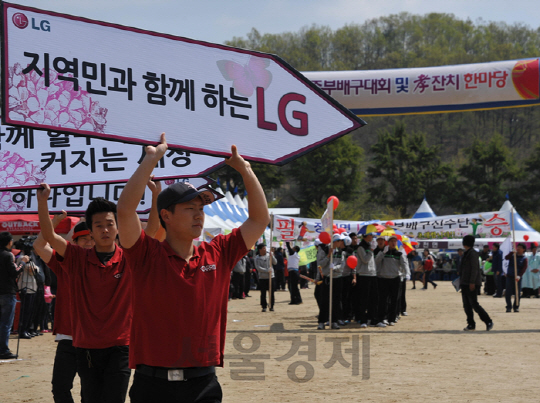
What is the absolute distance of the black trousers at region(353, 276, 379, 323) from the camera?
14.9 metres

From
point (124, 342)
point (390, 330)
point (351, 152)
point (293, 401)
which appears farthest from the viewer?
point (351, 152)

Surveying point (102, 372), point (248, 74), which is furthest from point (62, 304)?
point (248, 74)

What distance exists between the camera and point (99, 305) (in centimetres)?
461

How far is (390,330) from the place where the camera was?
14.3m

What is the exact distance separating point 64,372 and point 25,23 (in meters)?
2.69

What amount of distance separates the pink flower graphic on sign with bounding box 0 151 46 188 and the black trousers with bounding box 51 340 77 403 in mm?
1245

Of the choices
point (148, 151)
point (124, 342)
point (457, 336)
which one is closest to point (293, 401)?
point (124, 342)

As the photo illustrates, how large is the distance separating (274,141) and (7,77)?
127 cm

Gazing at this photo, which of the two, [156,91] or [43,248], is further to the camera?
[43,248]

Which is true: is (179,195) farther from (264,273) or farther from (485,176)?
(485,176)

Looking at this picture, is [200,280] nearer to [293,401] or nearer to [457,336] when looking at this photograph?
[293,401]

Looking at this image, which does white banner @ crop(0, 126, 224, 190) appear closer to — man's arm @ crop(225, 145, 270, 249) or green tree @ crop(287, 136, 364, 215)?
man's arm @ crop(225, 145, 270, 249)

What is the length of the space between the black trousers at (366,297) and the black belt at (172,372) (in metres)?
11.9

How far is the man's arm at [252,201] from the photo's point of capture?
10.9 feet
